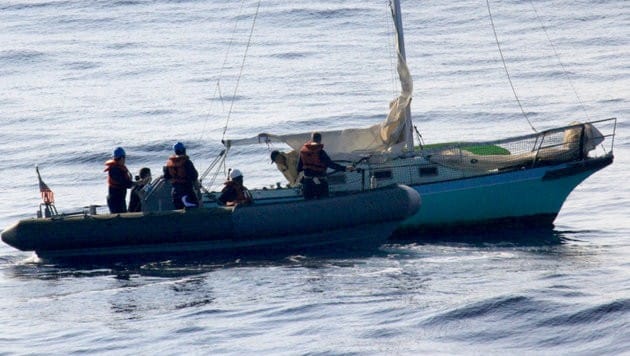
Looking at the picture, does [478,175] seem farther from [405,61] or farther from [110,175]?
[110,175]

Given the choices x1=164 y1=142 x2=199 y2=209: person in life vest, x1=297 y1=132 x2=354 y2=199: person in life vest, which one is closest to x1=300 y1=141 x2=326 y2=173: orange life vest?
x1=297 y1=132 x2=354 y2=199: person in life vest

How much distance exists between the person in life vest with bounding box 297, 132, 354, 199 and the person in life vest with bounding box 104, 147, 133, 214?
2.94m

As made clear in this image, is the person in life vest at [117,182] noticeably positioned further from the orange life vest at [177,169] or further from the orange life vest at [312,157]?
the orange life vest at [312,157]

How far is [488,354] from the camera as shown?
51.6 feet

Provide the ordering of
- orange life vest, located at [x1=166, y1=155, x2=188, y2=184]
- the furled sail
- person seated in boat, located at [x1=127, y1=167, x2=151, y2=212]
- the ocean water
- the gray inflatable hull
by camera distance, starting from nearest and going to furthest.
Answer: the ocean water
the gray inflatable hull
orange life vest, located at [x1=166, y1=155, x2=188, y2=184]
person seated in boat, located at [x1=127, y1=167, x2=151, y2=212]
the furled sail

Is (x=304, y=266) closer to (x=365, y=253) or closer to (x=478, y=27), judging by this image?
(x=365, y=253)

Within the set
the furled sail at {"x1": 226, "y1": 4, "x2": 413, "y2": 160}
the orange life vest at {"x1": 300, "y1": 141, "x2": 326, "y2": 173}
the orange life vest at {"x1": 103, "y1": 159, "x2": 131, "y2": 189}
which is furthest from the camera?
the furled sail at {"x1": 226, "y1": 4, "x2": 413, "y2": 160}

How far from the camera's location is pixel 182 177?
22.3 metres

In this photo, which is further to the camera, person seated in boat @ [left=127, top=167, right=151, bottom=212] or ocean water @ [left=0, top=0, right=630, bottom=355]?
person seated in boat @ [left=127, top=167, right=151, bottom=212]

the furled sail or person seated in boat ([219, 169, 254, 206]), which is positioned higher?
the furled sail

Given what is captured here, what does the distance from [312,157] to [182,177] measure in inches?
83.9

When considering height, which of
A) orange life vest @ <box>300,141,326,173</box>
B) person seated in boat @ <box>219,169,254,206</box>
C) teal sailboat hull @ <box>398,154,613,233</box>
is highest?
orange life vest @ <box>300,141,326,173</box>

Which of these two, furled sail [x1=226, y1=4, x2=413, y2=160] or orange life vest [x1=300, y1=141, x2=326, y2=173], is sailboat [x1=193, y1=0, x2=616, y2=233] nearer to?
furled sail [x1=226, y1=4, x2=413, y2=160]

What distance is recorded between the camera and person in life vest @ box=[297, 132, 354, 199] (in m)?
22.3
